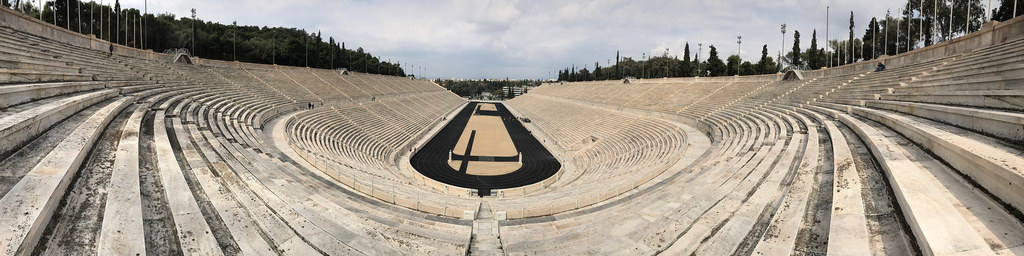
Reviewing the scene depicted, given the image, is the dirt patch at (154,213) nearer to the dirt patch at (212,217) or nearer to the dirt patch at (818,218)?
the dirt patch at (212,217)

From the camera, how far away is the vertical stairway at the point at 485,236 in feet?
20.2

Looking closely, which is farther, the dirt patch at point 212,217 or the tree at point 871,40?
the tree at point 871,40

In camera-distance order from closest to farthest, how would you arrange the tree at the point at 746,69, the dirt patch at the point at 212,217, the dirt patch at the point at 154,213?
the dirt patch at the point at 154,213
the dirt patch at the point at 212,217
the tree at the point at 746,69

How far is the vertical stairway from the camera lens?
6148 mm

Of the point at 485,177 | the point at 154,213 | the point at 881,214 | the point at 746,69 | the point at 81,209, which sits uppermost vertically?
the point at 746,69

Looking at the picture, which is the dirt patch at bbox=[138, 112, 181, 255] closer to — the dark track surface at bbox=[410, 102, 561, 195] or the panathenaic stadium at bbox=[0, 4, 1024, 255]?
the panathenaic stadium at bbox=[0, 4, 1024, 255]

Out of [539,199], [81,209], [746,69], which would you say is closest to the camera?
[81,209]

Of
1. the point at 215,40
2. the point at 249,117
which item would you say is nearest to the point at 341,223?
the point at 249,117

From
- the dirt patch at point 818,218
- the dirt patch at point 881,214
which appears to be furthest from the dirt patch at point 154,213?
the dirt patch at point 881,214

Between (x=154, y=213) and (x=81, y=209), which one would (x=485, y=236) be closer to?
(x=154, y=213)

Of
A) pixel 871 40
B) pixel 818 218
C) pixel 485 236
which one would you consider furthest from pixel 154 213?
pixel 871 40

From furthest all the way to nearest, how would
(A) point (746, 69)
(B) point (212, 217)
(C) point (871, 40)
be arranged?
1. (A) point (746, 69)
2. (C) point (871, 40)
3. (B) point (212, 217)

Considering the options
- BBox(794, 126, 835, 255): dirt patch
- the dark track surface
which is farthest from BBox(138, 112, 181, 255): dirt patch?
the dark track surface

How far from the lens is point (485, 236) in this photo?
22.1ft
